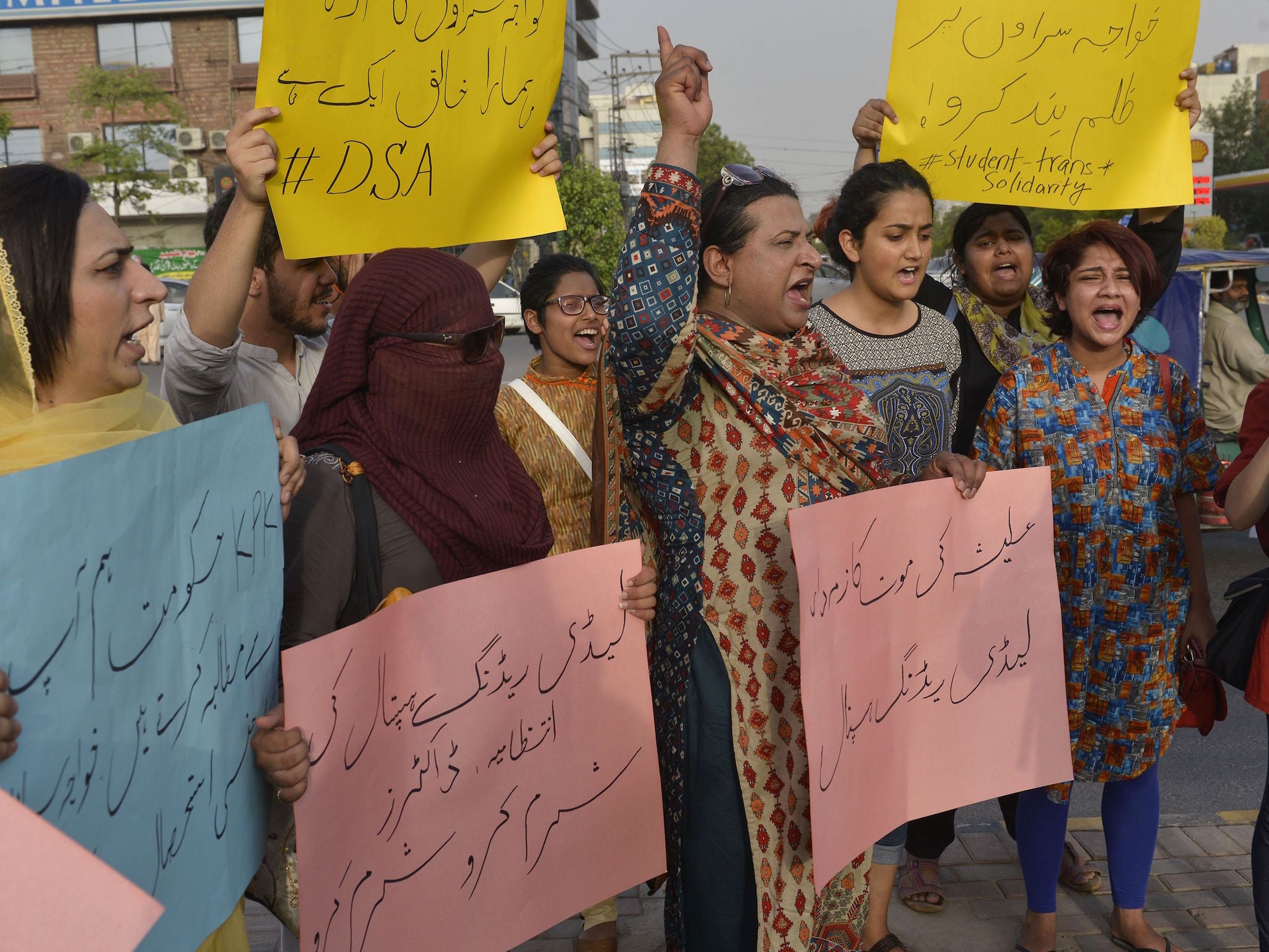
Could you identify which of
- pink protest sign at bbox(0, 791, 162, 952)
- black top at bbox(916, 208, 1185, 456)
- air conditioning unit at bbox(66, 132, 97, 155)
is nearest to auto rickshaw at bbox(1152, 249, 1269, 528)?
black top at bbox(916, 208, 1185, 456)

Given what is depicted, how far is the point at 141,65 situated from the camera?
3878 cm

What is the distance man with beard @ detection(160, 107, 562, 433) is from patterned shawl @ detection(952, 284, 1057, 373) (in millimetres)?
1483

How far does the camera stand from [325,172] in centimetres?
197

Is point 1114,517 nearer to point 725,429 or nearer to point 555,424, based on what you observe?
point 725,429

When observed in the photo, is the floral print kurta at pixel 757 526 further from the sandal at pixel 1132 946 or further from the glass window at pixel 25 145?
the glass window at pixel 25 145

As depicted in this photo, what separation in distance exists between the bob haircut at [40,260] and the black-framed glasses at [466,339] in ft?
1.82

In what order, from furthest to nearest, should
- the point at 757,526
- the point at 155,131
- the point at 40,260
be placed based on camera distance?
the point at 155,131
the point at 757,526
the point at 40,260

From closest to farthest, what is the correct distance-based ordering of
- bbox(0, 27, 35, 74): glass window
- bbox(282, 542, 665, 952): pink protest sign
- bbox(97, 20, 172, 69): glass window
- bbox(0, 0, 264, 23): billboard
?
bbox(282, 542, 665, 952): pink protest sign → bbox(0, 0, 264, 23): billboard → bbox(97, 20, 172, 69): glass window → bbox(0, 27, 35, 74): glass window

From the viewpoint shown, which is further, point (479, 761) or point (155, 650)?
point (479, 761)

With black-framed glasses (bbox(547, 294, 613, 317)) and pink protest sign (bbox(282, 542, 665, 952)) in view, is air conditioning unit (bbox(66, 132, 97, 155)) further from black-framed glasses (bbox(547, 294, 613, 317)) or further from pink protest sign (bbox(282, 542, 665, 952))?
pink protest sign (bbox(282, 542, 665, 952))

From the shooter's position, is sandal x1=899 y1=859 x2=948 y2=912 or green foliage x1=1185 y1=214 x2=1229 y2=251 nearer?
sandal x1=899 y1=859 x2=948 y2=912

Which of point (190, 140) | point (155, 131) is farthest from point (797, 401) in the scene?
point (190, 140)

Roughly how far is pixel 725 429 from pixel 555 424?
1445 millimetres

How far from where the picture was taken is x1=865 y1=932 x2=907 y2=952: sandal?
10.1 feet
